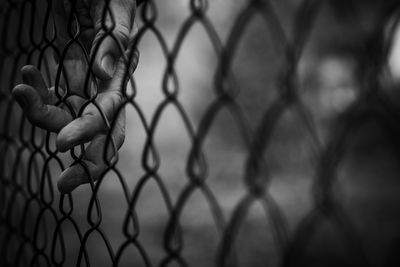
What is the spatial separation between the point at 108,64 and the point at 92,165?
19 centimetres

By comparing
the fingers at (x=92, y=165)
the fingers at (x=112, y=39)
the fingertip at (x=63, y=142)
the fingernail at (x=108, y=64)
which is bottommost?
the fingers at (x=92, y=165)

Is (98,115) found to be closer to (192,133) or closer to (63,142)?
(63,142)

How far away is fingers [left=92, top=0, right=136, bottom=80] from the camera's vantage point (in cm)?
82

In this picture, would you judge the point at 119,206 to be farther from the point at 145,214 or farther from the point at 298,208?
the point at 298,208

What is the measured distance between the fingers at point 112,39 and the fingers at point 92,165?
0.10 meters

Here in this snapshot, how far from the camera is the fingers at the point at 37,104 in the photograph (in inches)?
34.2

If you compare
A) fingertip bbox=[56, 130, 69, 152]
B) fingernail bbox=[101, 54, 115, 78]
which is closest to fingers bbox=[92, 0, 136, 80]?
fingernail bbox=[101, 54, 115, 78]

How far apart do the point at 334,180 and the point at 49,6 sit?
776 mm

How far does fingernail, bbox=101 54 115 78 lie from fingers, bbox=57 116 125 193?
0.09 meters

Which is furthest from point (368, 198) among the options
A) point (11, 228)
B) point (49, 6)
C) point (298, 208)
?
point (49, 6)

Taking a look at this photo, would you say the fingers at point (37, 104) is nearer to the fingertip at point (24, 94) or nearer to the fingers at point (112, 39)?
the fingertip at point (24, 94)

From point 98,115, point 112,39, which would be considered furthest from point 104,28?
point 98,115

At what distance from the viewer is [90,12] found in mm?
928

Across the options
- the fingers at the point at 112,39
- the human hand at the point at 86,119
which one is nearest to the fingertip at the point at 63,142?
the human hand at the point at 86,119
